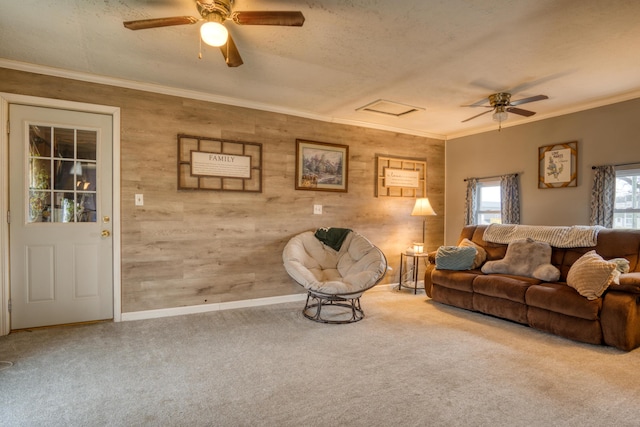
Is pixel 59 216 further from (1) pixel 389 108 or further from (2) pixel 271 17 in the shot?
(1) pixel 389 108

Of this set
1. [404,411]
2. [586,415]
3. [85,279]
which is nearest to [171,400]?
[404,411]

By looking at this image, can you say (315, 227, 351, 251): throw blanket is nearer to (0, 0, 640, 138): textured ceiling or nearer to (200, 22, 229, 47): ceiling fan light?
(0, 0, 640, 138): textured ceiling

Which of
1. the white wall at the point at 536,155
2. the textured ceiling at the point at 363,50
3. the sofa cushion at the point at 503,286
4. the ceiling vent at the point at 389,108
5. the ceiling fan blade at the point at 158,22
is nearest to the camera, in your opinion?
the ceiling fan blade at the point at 158,22

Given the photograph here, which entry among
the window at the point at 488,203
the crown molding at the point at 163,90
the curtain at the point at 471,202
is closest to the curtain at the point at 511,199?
the window at the point at 488,203

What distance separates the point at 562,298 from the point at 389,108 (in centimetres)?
278

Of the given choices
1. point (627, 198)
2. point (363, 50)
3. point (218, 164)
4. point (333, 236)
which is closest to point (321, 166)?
point (333, 236)

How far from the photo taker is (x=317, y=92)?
3807 millimetres

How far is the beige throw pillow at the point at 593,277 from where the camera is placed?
2938mm

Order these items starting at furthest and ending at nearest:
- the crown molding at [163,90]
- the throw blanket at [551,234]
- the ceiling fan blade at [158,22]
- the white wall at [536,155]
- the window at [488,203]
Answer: the window at [488,203] → the white wall at [536,155] → the throw blanket at [551,234] → the crown molding at [163,90] → the ceiling fan blade at [158,22]

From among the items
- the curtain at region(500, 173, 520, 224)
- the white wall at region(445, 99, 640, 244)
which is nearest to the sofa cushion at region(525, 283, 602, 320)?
the white wall at region(445, 99, 640, 244)

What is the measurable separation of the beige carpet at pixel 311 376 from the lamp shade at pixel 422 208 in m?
1.88

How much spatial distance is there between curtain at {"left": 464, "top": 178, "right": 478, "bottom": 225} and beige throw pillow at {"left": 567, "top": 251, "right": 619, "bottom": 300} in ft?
7.17

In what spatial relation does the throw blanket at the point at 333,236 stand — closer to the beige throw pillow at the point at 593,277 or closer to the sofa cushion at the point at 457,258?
the sofa cushion at the point at 457,258

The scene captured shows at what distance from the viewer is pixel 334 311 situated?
3.92m
